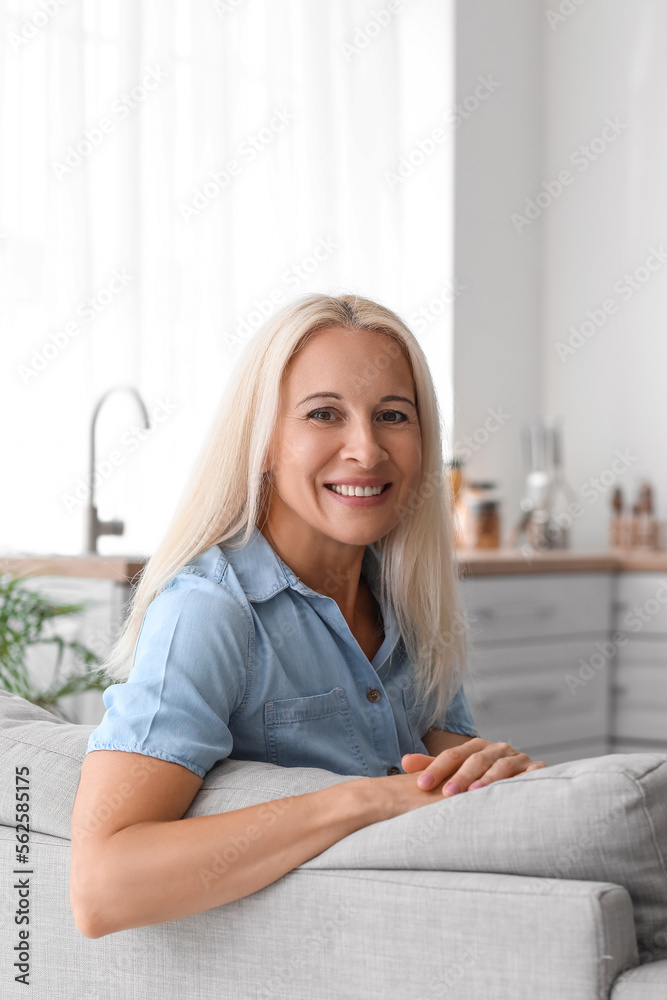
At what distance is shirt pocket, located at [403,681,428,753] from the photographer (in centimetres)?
134

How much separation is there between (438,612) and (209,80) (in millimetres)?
2305

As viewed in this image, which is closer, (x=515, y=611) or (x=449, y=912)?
(x=449, y=912)

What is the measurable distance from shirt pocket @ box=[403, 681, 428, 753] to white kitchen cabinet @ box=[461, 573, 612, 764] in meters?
1.58

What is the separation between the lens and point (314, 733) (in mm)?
1148

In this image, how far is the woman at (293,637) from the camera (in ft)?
2.93

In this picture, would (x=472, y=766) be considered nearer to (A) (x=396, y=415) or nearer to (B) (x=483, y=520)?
(A) (x=396, y=415)

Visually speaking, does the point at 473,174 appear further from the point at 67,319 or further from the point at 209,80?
the point at 67,319

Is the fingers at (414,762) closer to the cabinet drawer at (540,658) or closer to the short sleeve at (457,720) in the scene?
the short sleeve at (457,720)

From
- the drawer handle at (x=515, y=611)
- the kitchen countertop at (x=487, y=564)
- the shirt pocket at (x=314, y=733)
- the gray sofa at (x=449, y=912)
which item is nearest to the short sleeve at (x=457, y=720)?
the shirt pocket at (x=314, y=733)

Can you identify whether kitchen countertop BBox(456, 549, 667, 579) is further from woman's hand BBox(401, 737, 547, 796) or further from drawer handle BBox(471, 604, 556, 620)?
woman's hand BBox(401, 737, 547, 796)

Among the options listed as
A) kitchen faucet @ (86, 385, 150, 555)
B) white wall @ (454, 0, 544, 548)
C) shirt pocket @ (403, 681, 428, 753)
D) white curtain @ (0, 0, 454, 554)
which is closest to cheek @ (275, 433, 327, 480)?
shirt pocket @ (403, 681, 428, 753)

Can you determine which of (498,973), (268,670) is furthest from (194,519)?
(498,973)

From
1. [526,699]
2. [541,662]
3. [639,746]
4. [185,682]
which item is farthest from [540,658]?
[185,682]

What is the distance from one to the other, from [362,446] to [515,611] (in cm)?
201
